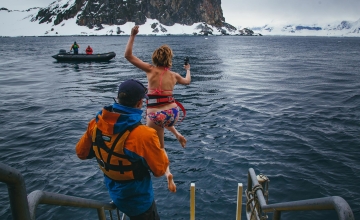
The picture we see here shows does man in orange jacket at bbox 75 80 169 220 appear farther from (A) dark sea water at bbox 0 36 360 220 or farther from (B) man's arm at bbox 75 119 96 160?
(A) dark sea water at bbox 0 36 360 220

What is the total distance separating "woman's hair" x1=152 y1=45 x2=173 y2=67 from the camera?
488 cm

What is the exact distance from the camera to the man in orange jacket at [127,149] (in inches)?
125

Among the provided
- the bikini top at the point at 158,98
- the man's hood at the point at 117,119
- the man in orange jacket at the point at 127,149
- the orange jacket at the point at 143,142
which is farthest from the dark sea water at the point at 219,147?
the man's hood at the point at 117,119

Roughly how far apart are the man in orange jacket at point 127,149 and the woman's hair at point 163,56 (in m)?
1.53

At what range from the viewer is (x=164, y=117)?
5.19 metres

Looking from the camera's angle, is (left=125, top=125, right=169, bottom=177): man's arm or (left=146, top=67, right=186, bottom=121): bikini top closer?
(left=125, top=125, right=169, bottom=177): man's arm

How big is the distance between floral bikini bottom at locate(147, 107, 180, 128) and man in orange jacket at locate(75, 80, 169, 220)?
5.42 feet

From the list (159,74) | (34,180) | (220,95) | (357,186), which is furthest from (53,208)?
(220,95)

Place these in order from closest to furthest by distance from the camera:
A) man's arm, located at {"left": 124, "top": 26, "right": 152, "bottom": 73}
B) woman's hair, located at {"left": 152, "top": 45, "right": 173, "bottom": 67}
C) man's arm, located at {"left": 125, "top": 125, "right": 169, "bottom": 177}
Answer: man's arm, located at {"left": 125, "top": 125, "right": 169, "bottom": 177} < man's arm, located at {"left": 124, "top": 26, "right": 152, "bottom": 73} < woman's hair, located at {"left": 152, "top": 45, "right": 173, "bottom": 67}

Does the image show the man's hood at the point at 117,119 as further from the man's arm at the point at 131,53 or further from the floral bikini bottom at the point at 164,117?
the floral bikini bottom at the point at 164,117

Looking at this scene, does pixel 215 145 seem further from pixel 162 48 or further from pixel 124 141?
pixel 124 141

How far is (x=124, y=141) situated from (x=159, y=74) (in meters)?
2.10

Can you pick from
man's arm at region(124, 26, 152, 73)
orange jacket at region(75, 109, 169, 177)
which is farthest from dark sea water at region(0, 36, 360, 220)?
orange jacket at region(75, 109, 169, 177)

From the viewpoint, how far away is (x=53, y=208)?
8.66 meters
